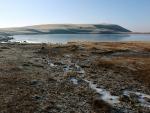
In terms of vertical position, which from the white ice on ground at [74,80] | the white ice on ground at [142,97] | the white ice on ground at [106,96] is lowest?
the white ice on ground at [74,80]

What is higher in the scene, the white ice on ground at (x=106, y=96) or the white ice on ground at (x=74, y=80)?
the white ice on ground at (x=106, y=96)

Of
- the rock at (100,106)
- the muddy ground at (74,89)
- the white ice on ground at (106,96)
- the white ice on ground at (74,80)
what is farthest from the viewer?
the white ice on ground at (74,80)

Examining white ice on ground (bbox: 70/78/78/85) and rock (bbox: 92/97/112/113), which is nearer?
rock (bbox: 92/97/112/113)

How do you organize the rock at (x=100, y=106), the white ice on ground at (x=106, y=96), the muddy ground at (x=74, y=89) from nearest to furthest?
1. the rock at (x=100, y=106)
2. the muddy ground at (x=74, y=89)
3. the white ice on ground at (x=106, y=96)

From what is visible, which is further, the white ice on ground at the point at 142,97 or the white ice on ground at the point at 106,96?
the white ice on ground at the point at 106,96

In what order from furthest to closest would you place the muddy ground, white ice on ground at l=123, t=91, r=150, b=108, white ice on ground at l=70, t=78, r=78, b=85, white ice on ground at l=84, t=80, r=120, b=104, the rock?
white ice on ground at l=70, t=78, r=78, b=85 → white ice on ground at l=84, t=80, r=120, b=104 → white ice on ground at l=123, t=91, r=150, b=108 → the muddy ground → the rock

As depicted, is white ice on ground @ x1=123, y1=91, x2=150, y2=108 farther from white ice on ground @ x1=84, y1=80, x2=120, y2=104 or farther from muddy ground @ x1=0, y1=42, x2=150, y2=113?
white ice on ground @ x1=84, y1=80, x2=120, y2=104

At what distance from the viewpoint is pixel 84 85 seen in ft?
119

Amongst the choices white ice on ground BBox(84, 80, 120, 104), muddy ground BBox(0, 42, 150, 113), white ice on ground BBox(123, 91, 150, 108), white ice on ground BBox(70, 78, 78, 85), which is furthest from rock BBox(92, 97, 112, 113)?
white ice on ground BBox(70, 78, 78, 85)

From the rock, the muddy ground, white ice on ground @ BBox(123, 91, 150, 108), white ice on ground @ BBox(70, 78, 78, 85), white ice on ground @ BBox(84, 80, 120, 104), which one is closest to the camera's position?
the rock

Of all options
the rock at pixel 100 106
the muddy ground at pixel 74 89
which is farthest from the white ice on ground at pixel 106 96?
the rock at pixel 100 106

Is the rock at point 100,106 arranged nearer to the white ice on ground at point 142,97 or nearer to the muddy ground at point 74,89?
the muddy ground at point 74,89

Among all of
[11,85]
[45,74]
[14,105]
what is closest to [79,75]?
[45,74]

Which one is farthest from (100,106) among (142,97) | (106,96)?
(142,97)
